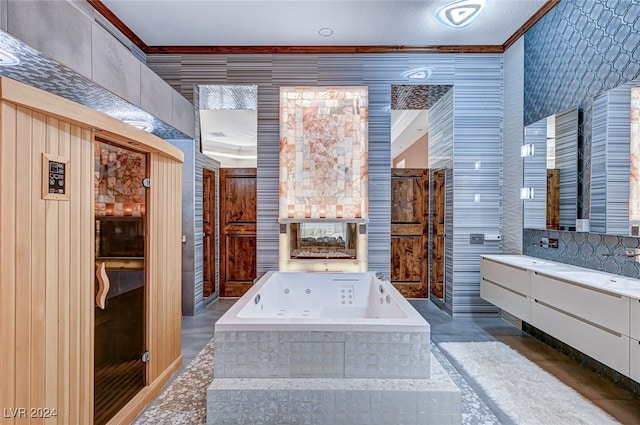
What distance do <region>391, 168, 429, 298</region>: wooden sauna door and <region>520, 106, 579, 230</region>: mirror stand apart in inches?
56.1

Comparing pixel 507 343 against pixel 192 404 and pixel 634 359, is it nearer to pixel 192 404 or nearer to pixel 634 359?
pixel 634 359

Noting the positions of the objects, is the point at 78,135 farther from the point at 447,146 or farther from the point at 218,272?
the point at 447,146

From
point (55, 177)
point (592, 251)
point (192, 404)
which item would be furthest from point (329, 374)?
point (592, 251)

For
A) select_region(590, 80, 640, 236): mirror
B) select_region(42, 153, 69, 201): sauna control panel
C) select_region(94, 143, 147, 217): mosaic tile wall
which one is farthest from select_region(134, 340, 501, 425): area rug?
select_region(590, 80, 640, 236): mirror

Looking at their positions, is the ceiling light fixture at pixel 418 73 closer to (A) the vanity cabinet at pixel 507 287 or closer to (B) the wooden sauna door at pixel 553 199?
(B) the wooden sauna door at pixel 553 199

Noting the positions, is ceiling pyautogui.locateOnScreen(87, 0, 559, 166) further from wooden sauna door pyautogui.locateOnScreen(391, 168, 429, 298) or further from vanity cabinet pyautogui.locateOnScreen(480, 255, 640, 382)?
vanity cabinet pyautogui.locateOnScreen(480, 255, 640, 382)

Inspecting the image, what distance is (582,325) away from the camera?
217 centimetres

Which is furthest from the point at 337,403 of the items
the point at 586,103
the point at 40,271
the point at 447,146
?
the point at 447,146

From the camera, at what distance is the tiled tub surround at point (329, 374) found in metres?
1.75

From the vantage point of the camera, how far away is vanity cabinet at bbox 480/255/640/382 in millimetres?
1851

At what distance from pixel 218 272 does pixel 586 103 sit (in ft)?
15.2

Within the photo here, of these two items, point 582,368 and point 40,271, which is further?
point 582,368

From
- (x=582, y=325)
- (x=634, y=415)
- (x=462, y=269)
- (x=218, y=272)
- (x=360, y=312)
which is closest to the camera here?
(x=634, y=415)

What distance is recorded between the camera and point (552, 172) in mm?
3094
